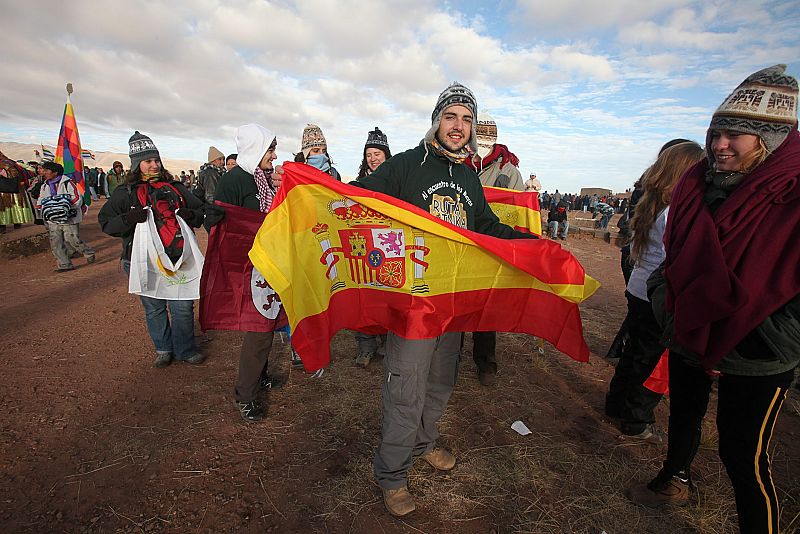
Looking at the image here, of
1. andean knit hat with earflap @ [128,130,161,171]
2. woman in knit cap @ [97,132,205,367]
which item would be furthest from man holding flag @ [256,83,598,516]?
andean knit hat with earflap @ [128,130,161,171]

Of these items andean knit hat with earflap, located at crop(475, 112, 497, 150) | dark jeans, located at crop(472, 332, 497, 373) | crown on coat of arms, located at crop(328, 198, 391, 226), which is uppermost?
andean knit hat with earflap, located at crop(475, 112, 497, 150)

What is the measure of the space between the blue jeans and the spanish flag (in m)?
2.62

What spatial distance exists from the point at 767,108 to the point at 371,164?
3.82 metres

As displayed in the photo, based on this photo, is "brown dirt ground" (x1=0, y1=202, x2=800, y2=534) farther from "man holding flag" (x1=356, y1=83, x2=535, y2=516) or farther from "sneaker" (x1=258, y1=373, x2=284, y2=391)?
"man holding flag" (x1=356, y1=83, x2=535, y2=516)

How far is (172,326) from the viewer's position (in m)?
4.42

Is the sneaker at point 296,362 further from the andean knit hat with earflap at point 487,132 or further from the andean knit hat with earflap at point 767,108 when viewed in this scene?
the andean knit hat with earflap at point 767,108

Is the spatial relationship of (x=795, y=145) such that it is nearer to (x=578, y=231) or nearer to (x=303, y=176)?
(x=303, y=176)

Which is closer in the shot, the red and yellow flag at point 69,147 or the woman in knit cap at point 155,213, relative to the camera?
the woman in knit cap at point 155,213

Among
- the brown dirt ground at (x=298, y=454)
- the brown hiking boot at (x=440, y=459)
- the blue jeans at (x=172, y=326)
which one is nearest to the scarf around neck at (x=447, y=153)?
the brown hiking boot at (x=440, y=459)

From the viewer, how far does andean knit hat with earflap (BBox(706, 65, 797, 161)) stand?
5.82 ft

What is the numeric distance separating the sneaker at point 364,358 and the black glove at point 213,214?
7.53 ft

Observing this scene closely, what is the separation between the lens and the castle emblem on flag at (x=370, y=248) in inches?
99.0

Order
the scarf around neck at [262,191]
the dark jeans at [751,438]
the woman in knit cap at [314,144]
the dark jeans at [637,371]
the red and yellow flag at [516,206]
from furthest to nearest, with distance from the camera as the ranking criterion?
the woman in knit cap at [314,144] → the red and yellow flag at [516,206] → the scarf around neck at [262,191] → the dark jeans at [637,371] → the dark jeans at [751,438]

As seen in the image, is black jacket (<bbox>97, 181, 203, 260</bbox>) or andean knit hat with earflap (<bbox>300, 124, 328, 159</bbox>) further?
andean knit hat with earflap (<bbox>300, 124, 328, 159</bbox>)
